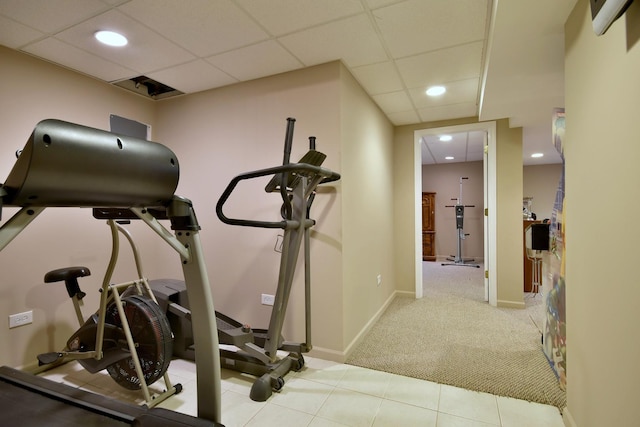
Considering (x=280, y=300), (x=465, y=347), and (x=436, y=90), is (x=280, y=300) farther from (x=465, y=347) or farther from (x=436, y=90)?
(x=436, y=90)

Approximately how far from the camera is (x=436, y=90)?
3.10m

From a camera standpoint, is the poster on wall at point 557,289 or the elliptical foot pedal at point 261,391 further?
the poster on wall at point 557,289

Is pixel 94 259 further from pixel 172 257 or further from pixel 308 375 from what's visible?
pixel 308 375

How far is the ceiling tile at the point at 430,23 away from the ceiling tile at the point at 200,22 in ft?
2.85

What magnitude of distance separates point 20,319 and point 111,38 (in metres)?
2.18

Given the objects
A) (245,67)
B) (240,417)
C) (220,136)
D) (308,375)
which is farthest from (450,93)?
(240,417)

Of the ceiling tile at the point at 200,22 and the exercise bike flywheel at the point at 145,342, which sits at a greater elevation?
the ceiling tile at the point at 200,22

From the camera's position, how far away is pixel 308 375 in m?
2.27

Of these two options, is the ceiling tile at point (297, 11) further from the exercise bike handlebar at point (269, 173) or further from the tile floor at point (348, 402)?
the tile floor at point (348, 402)

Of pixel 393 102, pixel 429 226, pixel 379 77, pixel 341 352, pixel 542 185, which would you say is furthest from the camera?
pixel 429 226

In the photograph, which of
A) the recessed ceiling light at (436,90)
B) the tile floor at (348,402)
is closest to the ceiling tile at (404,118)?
the recessed ceiling light at (436,90)

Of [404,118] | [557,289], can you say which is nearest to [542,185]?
[404,118]

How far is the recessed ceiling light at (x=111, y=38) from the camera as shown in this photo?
2.10m

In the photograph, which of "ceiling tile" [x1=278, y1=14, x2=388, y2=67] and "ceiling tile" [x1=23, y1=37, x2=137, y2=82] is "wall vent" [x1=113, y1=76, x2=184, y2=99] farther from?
"ceiling tile" [x1=278, y1=14, x2=388, y2=67]
